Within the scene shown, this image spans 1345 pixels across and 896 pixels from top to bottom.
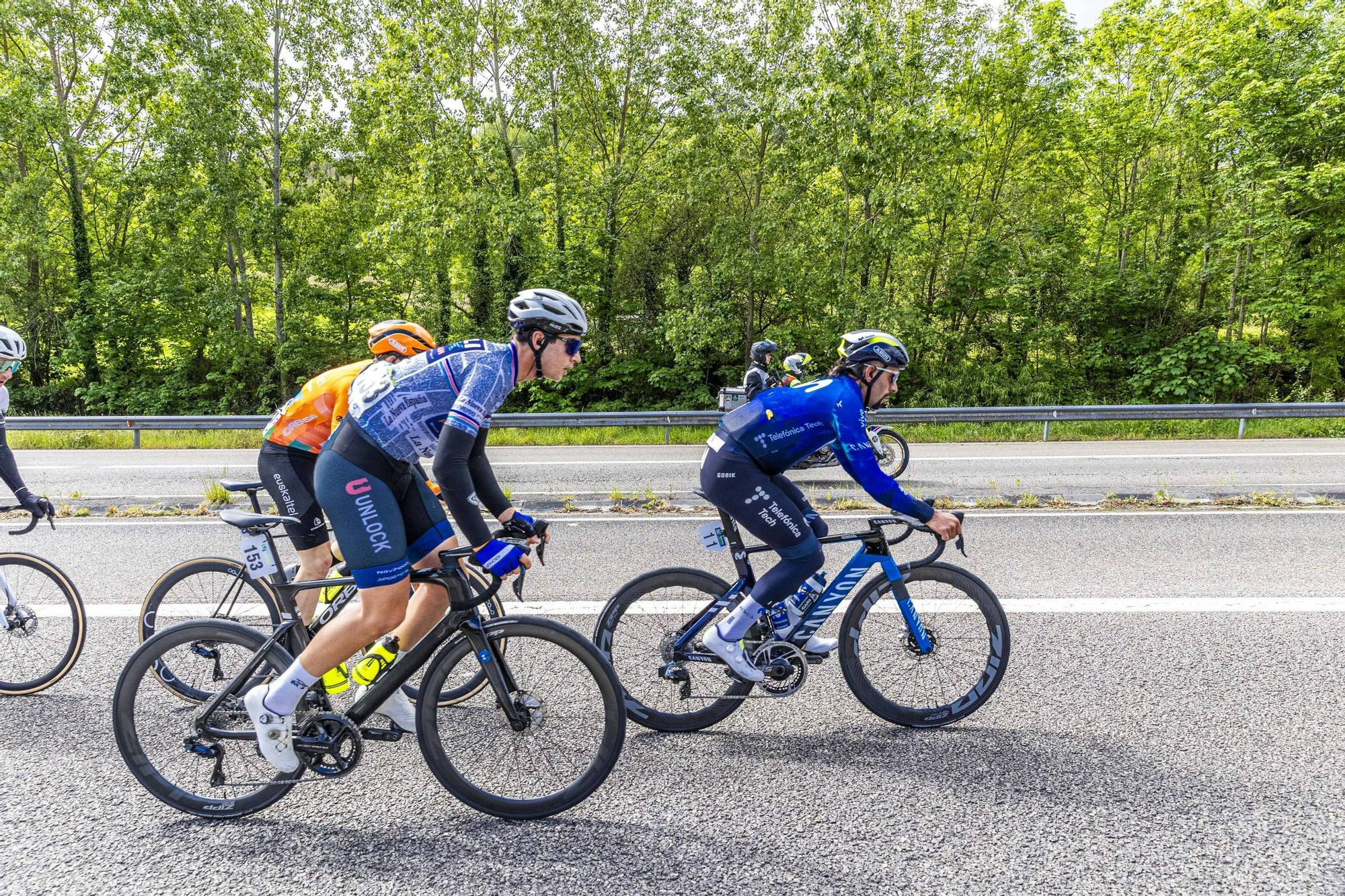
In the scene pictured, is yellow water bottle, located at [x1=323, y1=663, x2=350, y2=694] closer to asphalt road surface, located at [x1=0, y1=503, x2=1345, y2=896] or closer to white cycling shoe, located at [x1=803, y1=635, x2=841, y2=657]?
asphalt road surface, located at [x1=0, y1=503, x2=1345, y2=896]

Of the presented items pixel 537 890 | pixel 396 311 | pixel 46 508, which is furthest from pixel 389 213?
pixel 537 890

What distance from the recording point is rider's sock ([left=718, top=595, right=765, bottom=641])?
3.48m

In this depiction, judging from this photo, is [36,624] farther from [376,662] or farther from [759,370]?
[759,370]

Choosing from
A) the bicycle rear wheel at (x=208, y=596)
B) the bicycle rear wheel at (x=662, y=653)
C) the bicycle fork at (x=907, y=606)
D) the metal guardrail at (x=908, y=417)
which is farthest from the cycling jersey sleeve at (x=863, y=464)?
the metal guardrail at (x=908, y=417)

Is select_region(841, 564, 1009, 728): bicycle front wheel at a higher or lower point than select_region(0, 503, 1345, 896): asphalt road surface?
higher

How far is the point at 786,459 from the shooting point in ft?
11.8

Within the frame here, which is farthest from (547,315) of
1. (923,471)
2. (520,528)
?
(923,471)

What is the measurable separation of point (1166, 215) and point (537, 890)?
22999mm

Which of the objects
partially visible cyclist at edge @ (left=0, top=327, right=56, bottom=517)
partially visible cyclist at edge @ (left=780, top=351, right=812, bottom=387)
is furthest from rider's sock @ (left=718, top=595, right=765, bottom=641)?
partially visible cyclist at edge @ (left=780, top=351, right=812, bottom=387)

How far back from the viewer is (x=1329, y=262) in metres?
17.5

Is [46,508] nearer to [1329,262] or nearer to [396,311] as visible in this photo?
[396,311]

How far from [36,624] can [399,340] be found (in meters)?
2.47

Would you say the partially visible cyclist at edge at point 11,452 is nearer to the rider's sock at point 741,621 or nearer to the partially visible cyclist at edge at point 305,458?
the partially visible cyclist at edge at point 305,458

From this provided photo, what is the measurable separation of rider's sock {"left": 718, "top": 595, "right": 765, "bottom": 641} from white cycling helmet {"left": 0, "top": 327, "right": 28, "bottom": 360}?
389 cm
